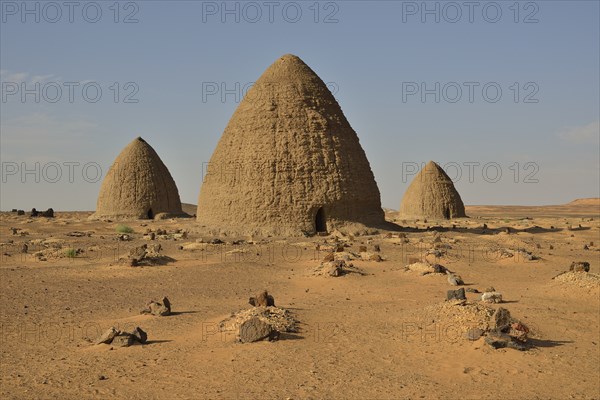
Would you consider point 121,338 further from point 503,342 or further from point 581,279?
point 581,279

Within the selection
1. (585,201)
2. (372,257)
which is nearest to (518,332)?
(372,257)

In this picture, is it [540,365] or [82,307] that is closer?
[540,365]

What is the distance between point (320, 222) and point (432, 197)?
52.0 feet

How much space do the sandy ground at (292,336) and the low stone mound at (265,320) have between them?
162 millimetres

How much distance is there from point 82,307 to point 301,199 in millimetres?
12358

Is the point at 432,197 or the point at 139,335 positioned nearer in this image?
the point at 139,335

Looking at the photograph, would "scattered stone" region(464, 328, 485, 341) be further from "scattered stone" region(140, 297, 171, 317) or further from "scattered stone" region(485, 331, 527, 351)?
"scattered stone" region(140, 297, 171, 317)

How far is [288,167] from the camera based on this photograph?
21.4m

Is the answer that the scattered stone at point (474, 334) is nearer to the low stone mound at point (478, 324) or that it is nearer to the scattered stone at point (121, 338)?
the low stone mound at point (478, 324)

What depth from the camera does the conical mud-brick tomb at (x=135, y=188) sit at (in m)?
35.1

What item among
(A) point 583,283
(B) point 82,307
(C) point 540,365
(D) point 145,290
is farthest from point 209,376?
(A) point 583,283

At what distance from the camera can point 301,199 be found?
70.1ft

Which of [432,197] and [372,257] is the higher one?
[432,197]

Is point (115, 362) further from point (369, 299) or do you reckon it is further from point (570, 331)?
point (570, 331)
